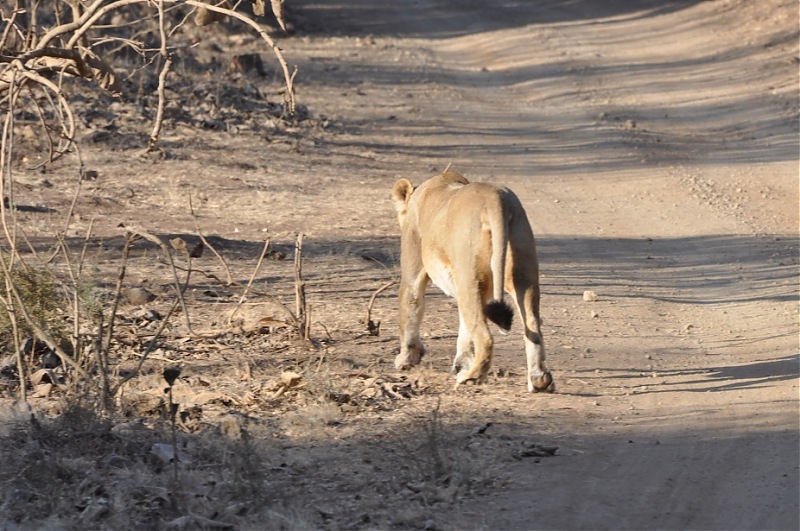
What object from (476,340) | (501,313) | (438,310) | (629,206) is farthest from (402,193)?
(629,206)

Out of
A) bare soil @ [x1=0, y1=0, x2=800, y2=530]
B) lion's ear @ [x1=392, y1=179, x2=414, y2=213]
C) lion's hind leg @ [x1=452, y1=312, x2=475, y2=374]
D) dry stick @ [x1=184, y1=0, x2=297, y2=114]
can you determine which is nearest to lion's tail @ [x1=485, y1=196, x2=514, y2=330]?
lion's hind leg @ [x1=452, y1=312, x2=475, y2=374]

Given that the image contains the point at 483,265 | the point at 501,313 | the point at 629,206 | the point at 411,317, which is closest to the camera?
the point at 501,313

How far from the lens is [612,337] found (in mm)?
8516

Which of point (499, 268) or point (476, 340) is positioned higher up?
point (499, 268)

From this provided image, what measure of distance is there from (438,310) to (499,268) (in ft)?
8.81

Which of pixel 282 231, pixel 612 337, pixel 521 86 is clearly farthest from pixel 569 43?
pixel 612 337

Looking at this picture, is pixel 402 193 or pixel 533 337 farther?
pixel 402 193

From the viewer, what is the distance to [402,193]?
8016 millimetres

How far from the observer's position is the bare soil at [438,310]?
569 cm

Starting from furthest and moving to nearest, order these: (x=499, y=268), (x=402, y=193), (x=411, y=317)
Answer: (x=402, y=193)
(x=411, y=317)
(x=499, y=268)

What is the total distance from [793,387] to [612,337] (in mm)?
1585

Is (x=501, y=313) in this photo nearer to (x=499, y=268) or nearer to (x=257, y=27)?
(x=499, y=268)

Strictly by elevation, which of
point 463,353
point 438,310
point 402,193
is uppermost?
point 402,193

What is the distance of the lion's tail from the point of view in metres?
6.45
